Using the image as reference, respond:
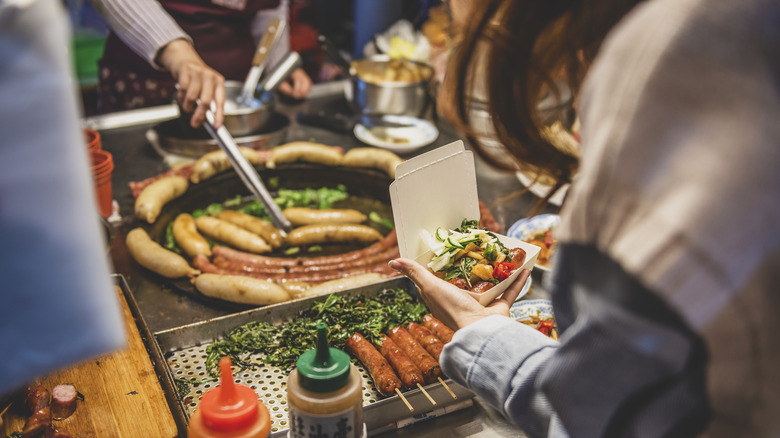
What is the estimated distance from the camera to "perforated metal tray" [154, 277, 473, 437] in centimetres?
220

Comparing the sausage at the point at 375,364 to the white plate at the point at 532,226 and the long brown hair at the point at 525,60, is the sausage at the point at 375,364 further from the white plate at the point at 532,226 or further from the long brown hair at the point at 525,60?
the white plate at the point at 532,226

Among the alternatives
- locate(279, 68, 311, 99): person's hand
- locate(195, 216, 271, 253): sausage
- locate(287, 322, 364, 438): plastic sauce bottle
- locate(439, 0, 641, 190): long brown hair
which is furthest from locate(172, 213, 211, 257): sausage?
locate(439, 0, 641, 190): long brown hair

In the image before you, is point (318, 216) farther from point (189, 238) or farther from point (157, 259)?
point (157, 259)

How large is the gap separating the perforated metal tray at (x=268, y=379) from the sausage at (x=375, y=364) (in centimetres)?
5

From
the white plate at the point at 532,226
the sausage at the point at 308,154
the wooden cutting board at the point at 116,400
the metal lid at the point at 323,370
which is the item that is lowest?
the sausage at the point at 308,154

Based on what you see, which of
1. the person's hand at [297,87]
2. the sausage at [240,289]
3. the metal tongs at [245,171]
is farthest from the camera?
the person's hand at [297,87]

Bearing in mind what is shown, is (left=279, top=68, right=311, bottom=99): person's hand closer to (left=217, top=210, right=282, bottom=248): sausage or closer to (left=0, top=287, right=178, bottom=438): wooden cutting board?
(left=217, top=210, right=282, bottom=248): sausage

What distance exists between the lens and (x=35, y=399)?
2023mm

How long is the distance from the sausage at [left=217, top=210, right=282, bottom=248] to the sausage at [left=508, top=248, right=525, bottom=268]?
1665mm

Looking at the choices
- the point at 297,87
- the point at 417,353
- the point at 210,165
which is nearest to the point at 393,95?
the point at 297,87

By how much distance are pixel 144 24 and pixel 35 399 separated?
117 inches

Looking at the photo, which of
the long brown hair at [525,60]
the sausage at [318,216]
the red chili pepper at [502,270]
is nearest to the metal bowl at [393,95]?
the sausage at [318,216]

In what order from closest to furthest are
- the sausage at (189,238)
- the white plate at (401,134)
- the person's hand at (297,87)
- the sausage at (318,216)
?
the sausage at (189,238) < the sausage at (318,216) < the white plate at (401,134) < the person's hand at (297,87)

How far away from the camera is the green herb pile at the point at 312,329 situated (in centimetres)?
254
